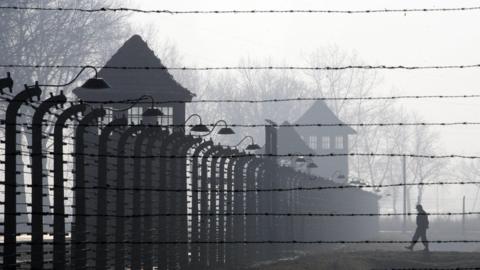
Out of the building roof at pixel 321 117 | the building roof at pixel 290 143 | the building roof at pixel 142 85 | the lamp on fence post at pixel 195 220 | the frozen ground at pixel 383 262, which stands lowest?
the frozen ground at pixel 383 262

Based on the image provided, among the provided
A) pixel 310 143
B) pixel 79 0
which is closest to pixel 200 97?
pixel 310 143

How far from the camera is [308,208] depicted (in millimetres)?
44000

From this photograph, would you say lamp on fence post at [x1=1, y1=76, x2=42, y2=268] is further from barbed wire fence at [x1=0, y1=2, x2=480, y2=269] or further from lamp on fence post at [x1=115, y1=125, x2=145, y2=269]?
lamp on fence post at [x1=115, y1=125, x2=145, y2=269]

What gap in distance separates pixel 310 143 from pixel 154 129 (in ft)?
269

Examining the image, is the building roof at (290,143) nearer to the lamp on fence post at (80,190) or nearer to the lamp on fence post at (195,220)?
the lamp on fence post at (195,220)

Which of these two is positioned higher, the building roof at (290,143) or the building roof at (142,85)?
the building roof at (142,85)

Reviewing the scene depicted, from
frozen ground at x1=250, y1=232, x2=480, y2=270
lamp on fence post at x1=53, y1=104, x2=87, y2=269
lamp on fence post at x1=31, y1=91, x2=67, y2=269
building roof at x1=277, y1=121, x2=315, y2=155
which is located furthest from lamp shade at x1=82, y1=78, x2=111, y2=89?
building roof at x1=277, y1=121, x2=315, y2=155

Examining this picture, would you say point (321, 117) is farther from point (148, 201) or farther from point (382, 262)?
point (148, 201)

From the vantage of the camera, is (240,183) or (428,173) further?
(428,173)

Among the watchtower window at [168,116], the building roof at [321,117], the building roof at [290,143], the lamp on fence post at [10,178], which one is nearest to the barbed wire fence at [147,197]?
the lamp on fence post at [10,178]

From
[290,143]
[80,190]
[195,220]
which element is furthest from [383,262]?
[290,143]

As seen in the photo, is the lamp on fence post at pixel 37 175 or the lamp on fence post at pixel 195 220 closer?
the lamp on fence post at pixel 37 175

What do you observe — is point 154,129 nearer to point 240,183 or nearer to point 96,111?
point 96,111

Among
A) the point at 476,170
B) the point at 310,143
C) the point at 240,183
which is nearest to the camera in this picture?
the point at 240,183
